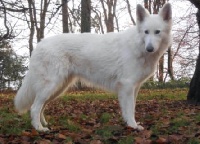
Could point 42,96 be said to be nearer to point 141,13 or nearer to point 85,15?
point 141,13

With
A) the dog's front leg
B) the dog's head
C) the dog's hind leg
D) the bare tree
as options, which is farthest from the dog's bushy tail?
the bare tree

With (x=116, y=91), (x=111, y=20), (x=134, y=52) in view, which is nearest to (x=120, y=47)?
(x=134, y=52)

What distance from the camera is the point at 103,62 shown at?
5465 mm

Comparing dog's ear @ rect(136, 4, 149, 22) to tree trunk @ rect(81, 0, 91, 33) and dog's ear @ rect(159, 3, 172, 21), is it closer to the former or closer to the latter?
dog's ear @ rect(159, 3, 172, 21)

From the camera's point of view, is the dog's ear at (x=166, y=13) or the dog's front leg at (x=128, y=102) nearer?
the dog's ear at (x=166, y=13)

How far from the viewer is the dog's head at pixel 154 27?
4766 millimetres

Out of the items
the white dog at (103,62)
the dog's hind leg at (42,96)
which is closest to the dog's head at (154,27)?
the white dog at (103,62)

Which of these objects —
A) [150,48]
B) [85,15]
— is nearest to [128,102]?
[150,48]

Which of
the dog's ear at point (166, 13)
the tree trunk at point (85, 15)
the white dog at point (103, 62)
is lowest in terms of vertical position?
the white dog at point (103, 62)

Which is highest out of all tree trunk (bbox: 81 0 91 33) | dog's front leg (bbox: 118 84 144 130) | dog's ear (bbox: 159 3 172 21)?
tree trunk (bbox: 81 0 91 33)

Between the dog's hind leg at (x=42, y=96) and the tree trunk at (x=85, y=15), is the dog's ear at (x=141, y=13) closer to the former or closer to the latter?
the dog's hind leg at (x=42, y=96)

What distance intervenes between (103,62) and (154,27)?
3.61ft

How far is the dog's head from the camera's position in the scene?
4.77 metres

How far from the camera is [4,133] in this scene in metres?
4.70
